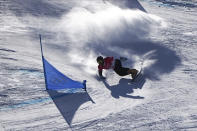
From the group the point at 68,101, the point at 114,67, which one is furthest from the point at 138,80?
the point at 68,101

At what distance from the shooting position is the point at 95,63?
12.1m

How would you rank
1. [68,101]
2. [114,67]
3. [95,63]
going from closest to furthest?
[68,101] → [114,67] → [95,63]

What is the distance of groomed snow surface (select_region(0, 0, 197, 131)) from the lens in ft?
30.4

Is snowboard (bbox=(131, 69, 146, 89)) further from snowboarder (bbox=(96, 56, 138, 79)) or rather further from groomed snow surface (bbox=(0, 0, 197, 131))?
snowboarder (bbox=(96, 56, 138, 79))

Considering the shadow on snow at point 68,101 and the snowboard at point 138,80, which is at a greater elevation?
the shadow on snow at point 68,101

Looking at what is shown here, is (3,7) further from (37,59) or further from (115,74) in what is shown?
(115,74)

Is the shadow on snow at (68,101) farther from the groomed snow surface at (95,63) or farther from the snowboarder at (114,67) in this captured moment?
the snowboarder at (114,67)

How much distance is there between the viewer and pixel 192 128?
9109mm

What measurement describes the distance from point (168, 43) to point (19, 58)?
19.4 feet

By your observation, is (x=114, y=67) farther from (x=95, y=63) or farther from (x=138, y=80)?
(x=95, y=63)

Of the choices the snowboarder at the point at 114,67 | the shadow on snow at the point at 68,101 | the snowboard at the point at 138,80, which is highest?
the snowboarder at the point at 114,67

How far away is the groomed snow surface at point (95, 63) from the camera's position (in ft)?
30.4

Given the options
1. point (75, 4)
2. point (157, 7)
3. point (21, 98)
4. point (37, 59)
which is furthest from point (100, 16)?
point (21, 98)

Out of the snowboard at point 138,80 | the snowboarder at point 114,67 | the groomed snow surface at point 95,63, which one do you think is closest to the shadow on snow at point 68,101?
the groomed snow surface at point 95,63
